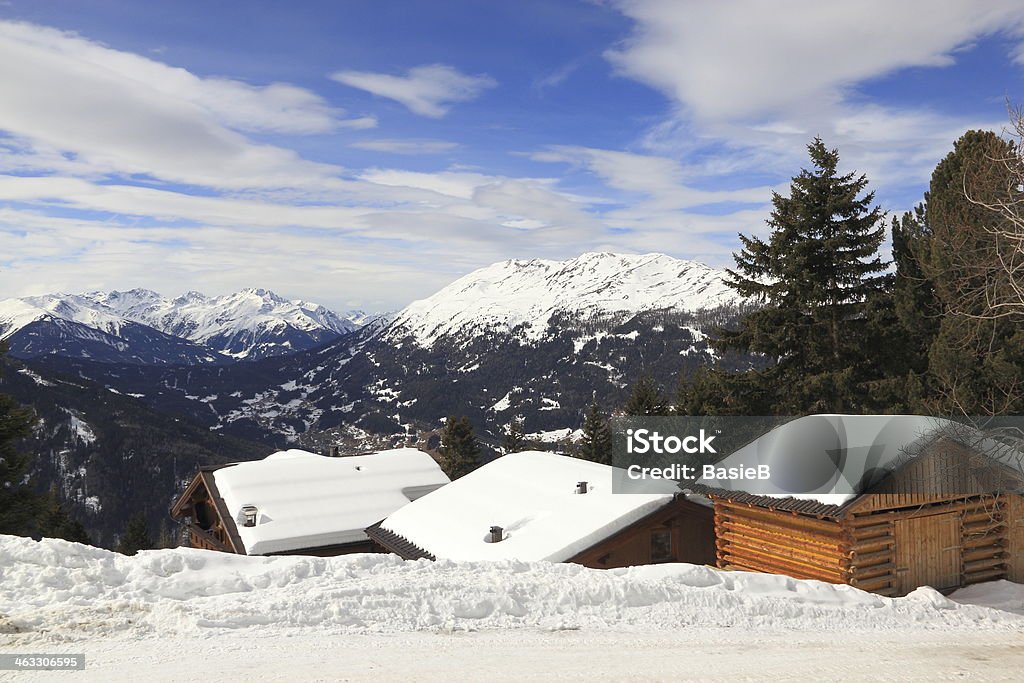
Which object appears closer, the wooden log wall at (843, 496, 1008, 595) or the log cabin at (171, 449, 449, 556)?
the wooden log wall at (843, 496, 1008, 595)

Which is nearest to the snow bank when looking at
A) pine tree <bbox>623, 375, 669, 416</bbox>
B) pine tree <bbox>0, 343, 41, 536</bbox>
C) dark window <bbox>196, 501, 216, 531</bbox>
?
pine tree <bbox>0, 343, 41, 536</bbox>

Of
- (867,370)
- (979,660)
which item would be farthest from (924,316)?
(979,660)

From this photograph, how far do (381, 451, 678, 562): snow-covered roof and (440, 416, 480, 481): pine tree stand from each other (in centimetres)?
2666

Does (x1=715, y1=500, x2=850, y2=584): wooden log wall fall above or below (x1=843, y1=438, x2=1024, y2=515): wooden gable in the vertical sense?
below

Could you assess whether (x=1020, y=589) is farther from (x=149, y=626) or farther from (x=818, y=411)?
(x=149, y=626)

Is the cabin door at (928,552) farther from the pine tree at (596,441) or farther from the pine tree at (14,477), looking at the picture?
the pine tree at (14,477)

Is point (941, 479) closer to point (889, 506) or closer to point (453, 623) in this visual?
point (889, 506)

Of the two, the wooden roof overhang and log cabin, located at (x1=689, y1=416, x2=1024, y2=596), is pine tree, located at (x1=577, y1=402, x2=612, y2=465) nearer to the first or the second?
the wooden roof overhang

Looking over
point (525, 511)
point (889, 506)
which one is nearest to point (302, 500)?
point (525, 511)

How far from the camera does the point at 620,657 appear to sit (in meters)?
8.69

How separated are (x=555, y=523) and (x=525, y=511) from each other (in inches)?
78.9

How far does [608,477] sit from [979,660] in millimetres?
13691

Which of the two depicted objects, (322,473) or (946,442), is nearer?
(946,442)

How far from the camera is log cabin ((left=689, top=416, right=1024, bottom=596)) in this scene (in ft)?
51.9
